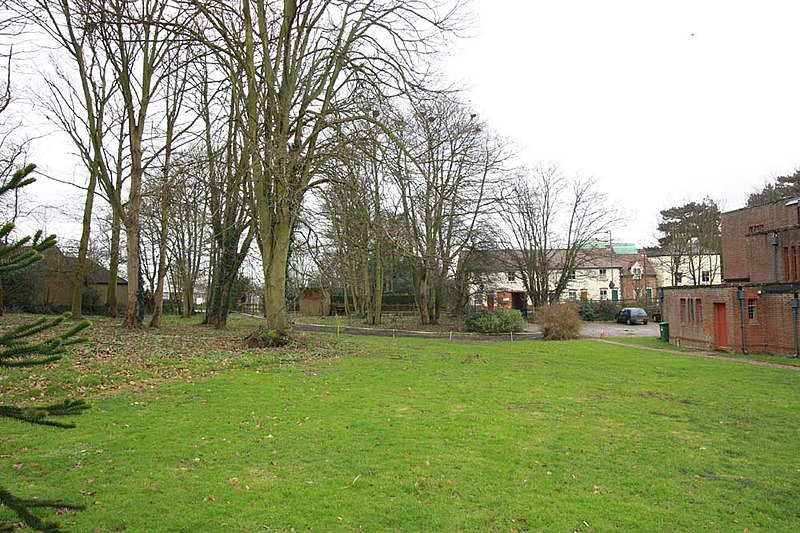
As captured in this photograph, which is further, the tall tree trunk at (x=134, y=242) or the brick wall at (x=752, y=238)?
the brick wall at (x=752, y=238)

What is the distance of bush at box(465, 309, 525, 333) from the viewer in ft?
112

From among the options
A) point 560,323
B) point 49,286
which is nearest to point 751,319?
point 560,323

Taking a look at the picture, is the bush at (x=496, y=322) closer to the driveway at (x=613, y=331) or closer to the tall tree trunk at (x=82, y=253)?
the driveway at (x=613, y=331)

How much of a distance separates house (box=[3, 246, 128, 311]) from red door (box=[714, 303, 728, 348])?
3551cm

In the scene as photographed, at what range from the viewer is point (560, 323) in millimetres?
30672

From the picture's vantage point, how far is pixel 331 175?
61.2ft

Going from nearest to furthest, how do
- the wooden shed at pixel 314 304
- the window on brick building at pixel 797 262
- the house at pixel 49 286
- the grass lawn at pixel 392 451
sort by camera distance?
the grass lawn at pixel 392 451 < the window on brick building at pixel 797 262 < the house at pixel 49 286 < the wooden shed at pixel 314 304

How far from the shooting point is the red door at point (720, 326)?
25906 mm

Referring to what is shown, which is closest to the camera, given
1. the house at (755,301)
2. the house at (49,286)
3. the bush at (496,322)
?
the house at (755,301)

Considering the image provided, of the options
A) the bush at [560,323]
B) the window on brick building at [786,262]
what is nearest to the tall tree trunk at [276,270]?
the bush at [560,323]

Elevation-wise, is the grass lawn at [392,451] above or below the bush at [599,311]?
below

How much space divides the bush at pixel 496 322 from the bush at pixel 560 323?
3.45m

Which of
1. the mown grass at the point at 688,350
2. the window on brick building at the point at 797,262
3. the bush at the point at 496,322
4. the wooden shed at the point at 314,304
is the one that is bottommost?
the mown grass at the point at 688,350

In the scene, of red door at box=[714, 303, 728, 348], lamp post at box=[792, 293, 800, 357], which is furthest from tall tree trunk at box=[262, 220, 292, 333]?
lamp post at box=[792, 293, 800, 357]
